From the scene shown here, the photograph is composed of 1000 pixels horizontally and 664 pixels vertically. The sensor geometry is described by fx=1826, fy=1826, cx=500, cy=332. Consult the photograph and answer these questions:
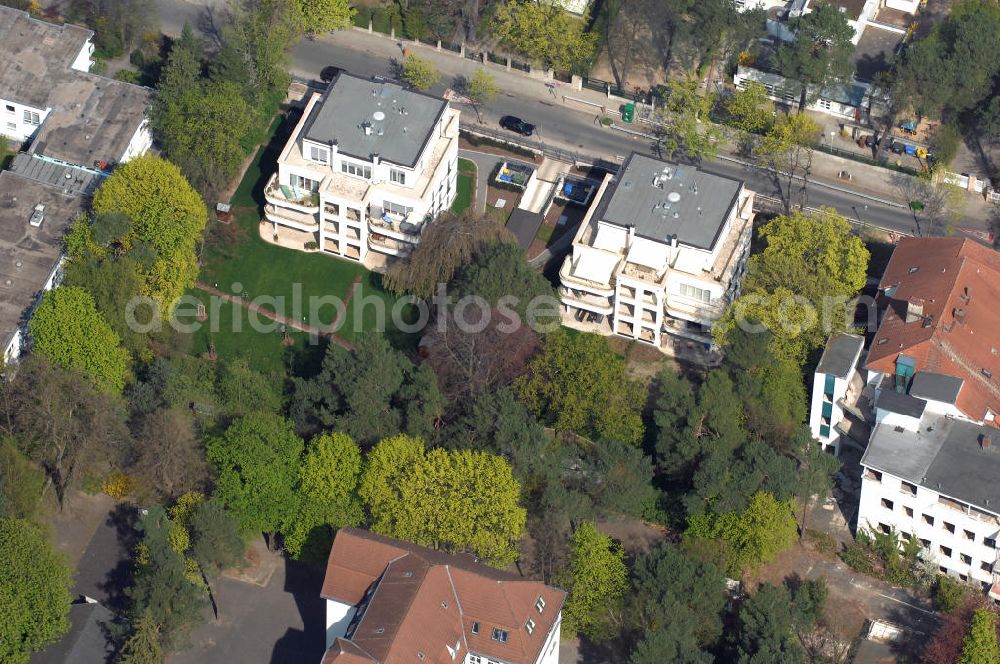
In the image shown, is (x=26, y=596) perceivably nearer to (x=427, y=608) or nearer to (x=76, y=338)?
(x=76, y=338)

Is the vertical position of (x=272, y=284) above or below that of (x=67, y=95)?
below

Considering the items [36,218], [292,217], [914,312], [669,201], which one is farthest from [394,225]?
[914,312]

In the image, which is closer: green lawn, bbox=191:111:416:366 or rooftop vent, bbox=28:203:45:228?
green lawn, bbox=191:111:416:366

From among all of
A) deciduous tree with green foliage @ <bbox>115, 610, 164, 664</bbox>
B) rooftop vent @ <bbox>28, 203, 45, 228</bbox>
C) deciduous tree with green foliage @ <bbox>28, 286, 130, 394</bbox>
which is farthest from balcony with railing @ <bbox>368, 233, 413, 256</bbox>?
deciduous tree with green foliage @ <bbox>115, 610, 164, 664</bbox>

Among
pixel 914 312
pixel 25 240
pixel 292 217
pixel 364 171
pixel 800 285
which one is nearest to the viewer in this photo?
pixel 914 312

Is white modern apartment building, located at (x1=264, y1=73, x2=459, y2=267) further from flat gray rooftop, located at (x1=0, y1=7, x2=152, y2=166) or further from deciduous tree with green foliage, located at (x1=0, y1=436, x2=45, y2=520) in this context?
deciduous tree with green foliage, located at (x1=0, y1=436, x2=45, y2=520)

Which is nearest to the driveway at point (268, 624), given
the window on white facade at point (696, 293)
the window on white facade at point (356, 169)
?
the window on white facade at point (356, 169)

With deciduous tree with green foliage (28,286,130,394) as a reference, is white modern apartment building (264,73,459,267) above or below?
above
